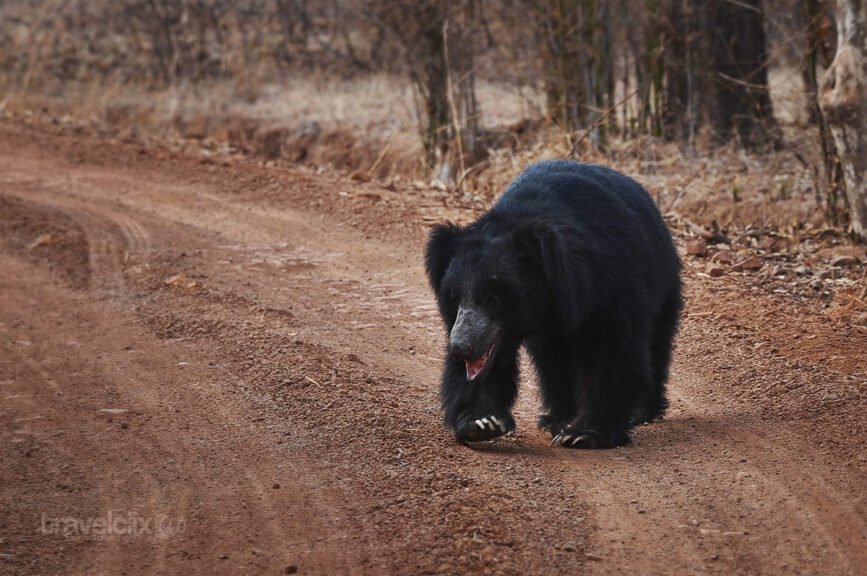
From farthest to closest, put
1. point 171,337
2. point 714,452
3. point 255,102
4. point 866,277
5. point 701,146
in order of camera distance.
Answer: point 255,102 < point 701,146 < point 866,277 < point 171,337 < point 714,452

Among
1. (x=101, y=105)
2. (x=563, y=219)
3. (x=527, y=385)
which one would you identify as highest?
(x=101, y=105)

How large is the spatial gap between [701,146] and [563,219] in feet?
24.6

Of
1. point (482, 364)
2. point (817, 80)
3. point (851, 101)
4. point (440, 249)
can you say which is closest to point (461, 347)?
point (482, 364)

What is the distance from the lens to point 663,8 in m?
12.6

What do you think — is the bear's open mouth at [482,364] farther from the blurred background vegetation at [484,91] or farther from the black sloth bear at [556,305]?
the blurred background vegetation at [484,91]

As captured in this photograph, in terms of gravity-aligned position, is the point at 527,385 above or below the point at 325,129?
below

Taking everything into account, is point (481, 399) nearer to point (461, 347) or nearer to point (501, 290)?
point (461, 347)

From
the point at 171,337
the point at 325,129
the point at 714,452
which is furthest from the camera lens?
the point at 325,129

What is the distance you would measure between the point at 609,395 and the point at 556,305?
0.54 metres

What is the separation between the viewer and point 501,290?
4930 millimetres

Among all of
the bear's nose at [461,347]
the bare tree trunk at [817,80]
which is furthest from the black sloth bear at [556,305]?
the bare tree trunk at [817,80]

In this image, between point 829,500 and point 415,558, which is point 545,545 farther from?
point 829,500

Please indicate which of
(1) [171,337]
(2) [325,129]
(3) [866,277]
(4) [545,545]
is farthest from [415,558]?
(2) [325,129]

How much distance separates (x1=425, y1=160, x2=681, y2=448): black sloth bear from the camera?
493 centimetres
